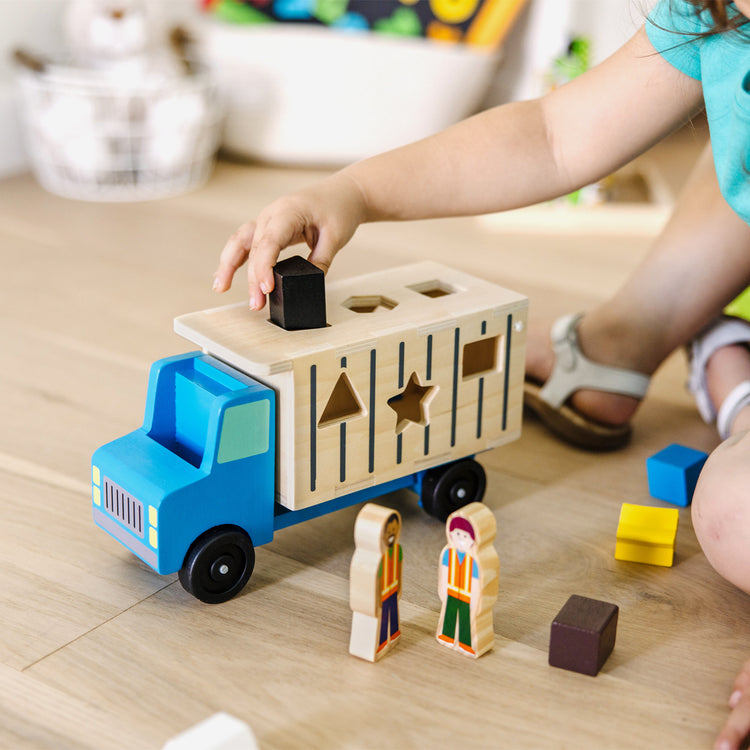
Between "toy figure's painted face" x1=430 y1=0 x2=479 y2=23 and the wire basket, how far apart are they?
468 millimetres

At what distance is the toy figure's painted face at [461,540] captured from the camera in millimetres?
588

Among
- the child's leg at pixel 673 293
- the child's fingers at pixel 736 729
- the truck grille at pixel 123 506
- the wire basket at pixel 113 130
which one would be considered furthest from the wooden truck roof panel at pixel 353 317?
the wire basket at pixel 113 130

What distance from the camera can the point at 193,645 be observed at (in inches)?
25.2

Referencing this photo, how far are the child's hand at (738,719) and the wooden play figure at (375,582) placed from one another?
0.67 ft

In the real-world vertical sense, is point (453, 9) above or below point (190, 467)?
above

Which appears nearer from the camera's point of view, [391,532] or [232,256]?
[391,532]

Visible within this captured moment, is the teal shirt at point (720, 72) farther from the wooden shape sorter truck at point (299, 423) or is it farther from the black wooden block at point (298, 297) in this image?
the black wooden block at point (298, 297)

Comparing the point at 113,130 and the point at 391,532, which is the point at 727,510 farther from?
the point at 113,130

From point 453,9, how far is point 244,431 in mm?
1428

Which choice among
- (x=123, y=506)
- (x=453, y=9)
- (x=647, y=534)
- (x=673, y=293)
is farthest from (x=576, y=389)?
(x=453, y=9)

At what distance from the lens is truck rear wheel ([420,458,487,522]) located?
0.77m

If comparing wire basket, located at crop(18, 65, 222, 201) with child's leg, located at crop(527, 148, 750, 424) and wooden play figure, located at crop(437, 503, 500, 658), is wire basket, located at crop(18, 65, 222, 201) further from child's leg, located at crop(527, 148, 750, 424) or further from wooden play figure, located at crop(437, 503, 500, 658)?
wooden play figure, located at crop(437, 503, 500, 658)

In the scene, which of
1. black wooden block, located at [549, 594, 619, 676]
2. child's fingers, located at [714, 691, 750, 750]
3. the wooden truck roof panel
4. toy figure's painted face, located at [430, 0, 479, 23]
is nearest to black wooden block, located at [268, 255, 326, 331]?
the wooden truck roof panel

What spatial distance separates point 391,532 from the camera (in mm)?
592
